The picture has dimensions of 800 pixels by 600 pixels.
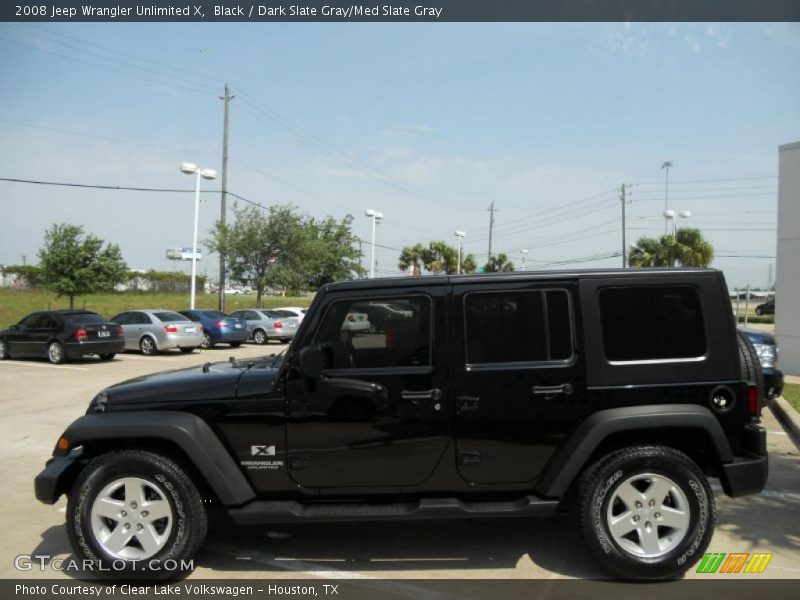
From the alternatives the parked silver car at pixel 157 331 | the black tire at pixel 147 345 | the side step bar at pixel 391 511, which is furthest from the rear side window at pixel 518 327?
the black tire at pixel 147 345

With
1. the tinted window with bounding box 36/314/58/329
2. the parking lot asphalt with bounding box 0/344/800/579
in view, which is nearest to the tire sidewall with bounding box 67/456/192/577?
the parking lot asphalt with bounding box 0/344/800/579

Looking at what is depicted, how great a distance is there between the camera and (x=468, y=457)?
4.00m

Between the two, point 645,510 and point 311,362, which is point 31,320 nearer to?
point 311,362

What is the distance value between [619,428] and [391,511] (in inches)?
57.9

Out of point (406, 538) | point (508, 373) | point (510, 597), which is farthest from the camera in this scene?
point (406, 538)

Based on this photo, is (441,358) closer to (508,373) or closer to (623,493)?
(508,373)

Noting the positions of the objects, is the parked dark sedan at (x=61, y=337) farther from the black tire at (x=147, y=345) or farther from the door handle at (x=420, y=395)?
the door handle at (x=420, y=395)

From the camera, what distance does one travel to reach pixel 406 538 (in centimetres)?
469

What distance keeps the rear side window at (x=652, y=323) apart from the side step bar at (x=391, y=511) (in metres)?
1.06

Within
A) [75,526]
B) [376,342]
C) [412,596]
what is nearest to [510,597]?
[412,596]

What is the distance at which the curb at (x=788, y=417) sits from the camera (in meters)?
8.19

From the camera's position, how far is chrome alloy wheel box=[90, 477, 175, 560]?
3.98 m

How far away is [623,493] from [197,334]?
1790 centimetres

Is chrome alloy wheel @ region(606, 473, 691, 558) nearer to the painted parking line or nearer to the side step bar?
the side step bar
